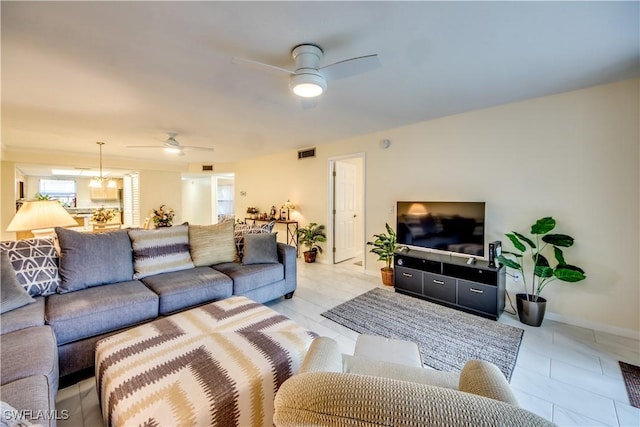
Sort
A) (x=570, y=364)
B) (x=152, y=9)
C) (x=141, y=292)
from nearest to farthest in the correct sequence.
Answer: (x=152, y=9) < (x=570, y=364) < (x=141, y=292)

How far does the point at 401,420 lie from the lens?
21.2 inches

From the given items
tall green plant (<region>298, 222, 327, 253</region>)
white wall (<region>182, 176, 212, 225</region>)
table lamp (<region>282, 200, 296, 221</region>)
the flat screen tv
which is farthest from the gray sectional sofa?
white wall (<region>182, 176, 212, 225</region>)

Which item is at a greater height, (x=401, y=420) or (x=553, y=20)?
(x=553, y=20)

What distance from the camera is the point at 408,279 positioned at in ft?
11.4

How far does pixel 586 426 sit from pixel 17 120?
20.8ft

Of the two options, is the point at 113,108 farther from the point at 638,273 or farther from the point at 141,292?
the point at 638,273

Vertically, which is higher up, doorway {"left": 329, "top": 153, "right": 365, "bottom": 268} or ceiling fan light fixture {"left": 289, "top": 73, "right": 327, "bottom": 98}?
ceiling fan light fixture {"left": 289, "top": 73, "right": 327, "bottom": 98}

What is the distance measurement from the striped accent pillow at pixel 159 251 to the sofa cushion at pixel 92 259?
0.24 feet

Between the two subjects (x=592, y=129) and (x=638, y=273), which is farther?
(x=592, y=129)

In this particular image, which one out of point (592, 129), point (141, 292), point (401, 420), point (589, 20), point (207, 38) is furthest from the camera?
point (592, 129)

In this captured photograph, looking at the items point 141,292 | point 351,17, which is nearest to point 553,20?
point 351,17

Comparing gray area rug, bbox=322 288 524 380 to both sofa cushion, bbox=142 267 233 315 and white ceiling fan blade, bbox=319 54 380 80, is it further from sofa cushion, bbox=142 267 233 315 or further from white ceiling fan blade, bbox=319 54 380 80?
white ceiling fan blade, bbox=319 54 380 80

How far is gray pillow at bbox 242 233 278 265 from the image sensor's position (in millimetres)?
3145

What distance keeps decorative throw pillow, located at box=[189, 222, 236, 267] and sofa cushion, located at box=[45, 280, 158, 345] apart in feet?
2.34
